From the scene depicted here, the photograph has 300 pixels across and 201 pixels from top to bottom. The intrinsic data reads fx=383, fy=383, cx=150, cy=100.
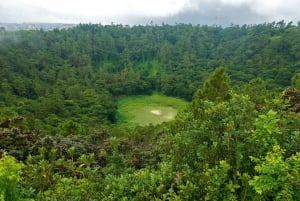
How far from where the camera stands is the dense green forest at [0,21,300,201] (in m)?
9.04

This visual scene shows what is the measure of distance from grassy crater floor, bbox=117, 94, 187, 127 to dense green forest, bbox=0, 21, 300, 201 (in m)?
3.15

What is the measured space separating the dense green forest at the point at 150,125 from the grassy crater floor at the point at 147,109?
10.3ft

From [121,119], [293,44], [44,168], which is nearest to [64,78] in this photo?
[121,119]

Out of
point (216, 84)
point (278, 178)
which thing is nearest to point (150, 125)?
point (216, 84)

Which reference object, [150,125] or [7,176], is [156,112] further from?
[7,176]

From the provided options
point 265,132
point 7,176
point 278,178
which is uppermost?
point 265,132

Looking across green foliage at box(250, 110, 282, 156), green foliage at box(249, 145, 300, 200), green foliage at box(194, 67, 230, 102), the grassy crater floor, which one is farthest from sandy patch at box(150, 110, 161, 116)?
green foliage at box(249, 145, 300, 200)

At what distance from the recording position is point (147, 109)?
9719cm

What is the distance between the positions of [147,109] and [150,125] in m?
39.2

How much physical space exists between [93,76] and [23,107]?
49.2 meters

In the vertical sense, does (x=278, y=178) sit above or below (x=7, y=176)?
above

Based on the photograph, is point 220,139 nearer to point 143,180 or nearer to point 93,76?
point 143,180

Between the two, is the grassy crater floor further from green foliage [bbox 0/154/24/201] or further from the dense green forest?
green foliage [bbox 0/154/24/201]

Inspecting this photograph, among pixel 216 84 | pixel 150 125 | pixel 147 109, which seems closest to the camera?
pixel 216 84
